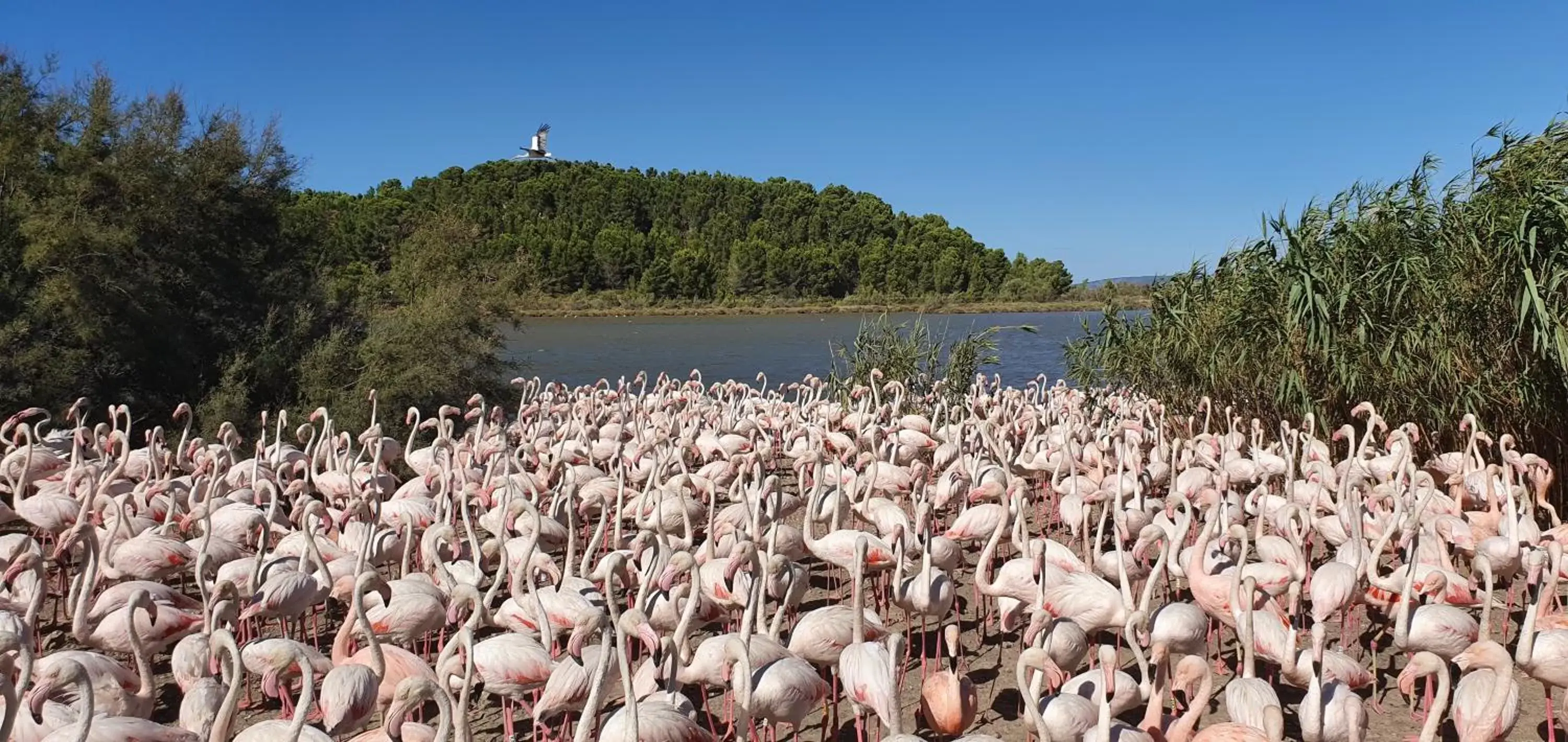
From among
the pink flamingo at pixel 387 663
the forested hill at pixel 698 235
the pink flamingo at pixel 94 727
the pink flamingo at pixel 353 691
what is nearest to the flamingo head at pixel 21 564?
the pink flamingo at pixel 94 727

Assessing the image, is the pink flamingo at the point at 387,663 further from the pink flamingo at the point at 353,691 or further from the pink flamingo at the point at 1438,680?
the pink flamingo at the point at 1438,680

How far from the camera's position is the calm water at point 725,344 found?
2859 centimetres

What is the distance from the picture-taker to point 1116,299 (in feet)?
43.6

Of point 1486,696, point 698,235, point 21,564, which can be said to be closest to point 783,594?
point 1486,696

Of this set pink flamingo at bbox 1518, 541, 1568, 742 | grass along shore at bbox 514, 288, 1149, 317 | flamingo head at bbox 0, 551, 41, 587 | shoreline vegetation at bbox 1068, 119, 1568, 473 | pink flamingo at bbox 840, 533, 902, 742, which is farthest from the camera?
grass along shore at bbox 514, 288, 1149, 317

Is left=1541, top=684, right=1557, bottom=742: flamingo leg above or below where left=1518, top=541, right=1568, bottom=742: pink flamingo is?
below

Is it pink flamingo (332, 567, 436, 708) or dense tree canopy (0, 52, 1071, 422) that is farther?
dense tree canopy (0, 52, 1071, 422)

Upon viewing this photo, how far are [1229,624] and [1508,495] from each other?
2.17 meters

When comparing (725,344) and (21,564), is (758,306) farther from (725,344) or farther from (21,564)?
(21,564)

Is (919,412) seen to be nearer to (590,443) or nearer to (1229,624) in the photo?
(590,443)

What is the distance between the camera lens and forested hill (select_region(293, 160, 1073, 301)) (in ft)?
217

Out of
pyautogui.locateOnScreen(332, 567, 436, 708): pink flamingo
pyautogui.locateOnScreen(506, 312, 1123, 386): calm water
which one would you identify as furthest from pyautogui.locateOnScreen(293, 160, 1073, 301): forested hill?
pyautogui.locateOnScreen(332, 567, 436, 708): pink flamingo

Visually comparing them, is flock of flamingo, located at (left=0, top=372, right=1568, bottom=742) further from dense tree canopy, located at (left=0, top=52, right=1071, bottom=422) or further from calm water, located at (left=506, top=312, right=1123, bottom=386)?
calm water, located at (left=506, top=312, right=1123, bottom=386)

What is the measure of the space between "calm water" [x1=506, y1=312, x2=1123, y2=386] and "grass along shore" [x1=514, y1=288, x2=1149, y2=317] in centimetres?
141
